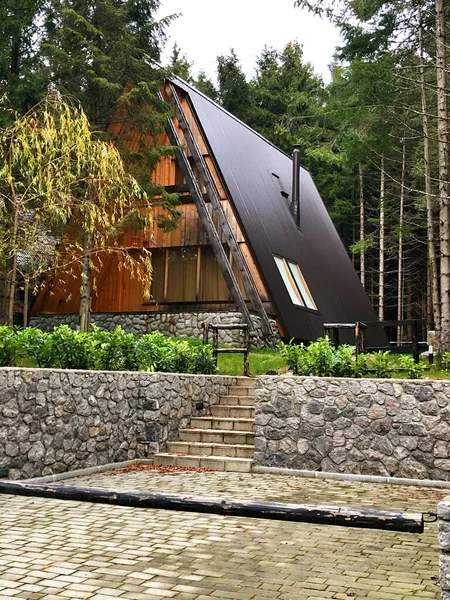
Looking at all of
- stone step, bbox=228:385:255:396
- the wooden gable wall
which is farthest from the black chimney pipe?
stone step, bbox=228:385:255:396

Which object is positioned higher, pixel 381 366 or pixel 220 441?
pixel 381 366

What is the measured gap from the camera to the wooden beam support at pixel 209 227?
15.4m

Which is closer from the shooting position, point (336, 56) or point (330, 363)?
point (330, 363)

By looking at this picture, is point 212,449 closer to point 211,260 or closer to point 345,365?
point 345,365

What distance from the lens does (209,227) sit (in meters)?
15.9

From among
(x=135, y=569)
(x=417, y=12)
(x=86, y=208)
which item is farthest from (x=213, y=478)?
(x=417, y=12)

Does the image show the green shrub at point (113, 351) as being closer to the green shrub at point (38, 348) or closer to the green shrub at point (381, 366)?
the green shrub at point (38, 348)

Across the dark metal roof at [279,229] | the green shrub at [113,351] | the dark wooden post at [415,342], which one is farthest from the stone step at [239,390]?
the dark metal roof at [279,229]

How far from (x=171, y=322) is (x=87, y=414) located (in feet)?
26.9

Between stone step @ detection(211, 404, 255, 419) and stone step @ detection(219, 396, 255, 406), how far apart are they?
26 centimetres

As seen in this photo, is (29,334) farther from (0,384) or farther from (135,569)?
(135,569)

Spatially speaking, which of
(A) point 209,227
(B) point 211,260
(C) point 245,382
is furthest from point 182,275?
(C) point 245,382

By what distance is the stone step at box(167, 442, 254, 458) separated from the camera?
9.34 meters

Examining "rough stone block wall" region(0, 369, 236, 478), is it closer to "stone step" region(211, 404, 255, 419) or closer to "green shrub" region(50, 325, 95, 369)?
"stone step" region(211, 404, 255, 419)
